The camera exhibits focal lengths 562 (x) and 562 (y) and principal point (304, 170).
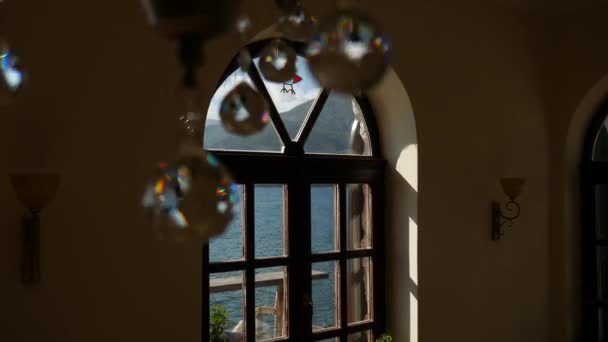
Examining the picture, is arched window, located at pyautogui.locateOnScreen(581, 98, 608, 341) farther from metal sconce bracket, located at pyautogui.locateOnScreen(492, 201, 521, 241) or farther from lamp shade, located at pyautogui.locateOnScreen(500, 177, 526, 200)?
lamp shade, located at pyautogui.locateOnScreen(500, 177, 526, 200)

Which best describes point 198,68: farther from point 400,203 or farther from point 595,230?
point 595,230

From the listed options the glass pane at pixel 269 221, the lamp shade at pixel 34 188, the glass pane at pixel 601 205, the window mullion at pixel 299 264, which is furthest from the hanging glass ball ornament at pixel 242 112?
the glass pane at pixel 601 205

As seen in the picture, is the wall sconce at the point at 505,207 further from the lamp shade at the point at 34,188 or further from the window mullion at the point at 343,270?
the lamp shade at the point at 34,188

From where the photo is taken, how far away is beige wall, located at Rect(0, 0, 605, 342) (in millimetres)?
2199

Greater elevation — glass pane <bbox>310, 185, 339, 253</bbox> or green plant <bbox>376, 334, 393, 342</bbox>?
glass pane <bbox>310, 185, 339, 253</bbox>

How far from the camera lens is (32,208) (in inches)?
83.0

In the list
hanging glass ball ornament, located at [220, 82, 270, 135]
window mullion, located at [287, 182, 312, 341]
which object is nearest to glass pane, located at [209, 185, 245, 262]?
window mullion, located at [287, 182, 312, 341]

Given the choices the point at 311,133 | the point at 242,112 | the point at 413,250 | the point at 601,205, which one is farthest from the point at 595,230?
the point at 242,112

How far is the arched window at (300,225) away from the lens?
2.98 m

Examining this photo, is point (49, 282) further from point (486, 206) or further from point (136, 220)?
point (486, 206)

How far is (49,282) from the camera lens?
2.21 m

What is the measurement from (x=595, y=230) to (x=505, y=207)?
100cm

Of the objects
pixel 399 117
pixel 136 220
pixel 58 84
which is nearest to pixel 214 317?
pixel 136 220

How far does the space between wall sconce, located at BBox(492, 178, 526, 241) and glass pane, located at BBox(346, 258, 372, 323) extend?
954 mm
